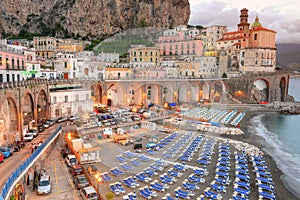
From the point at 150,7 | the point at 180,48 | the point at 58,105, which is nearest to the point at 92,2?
the point at 150,7

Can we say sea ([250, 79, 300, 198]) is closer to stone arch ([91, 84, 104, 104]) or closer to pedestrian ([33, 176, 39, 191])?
pedestrian ([33, 176, 39, 191])

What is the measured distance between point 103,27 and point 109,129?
7591 cm

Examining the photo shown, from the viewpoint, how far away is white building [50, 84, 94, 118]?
38.5 meters

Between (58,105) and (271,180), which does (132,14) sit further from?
(271,180)

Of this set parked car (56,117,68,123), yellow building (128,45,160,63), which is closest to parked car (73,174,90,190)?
parked car (56,117,68,123)

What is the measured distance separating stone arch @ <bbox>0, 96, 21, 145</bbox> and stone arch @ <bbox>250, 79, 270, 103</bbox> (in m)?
64.7

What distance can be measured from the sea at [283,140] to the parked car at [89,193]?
17.5 m

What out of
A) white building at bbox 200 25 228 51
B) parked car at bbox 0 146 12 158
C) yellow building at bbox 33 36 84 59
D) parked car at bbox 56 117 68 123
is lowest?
parked car at bbox 0 146 12 158

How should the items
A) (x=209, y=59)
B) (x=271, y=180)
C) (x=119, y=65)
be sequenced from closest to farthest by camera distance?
(x=271, y=180) → (x=119, y=65) → (x=209, y=59)

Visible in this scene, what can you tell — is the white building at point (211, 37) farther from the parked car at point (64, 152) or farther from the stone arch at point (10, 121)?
the stone arch at point (10, 121)

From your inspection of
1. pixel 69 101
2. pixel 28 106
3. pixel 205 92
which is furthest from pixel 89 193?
pixel 205 92

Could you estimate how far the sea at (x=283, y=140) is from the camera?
2423 cm

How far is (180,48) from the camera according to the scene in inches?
3031

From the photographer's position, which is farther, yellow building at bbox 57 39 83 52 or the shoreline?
yellow building at bbox 57 39 83 52
